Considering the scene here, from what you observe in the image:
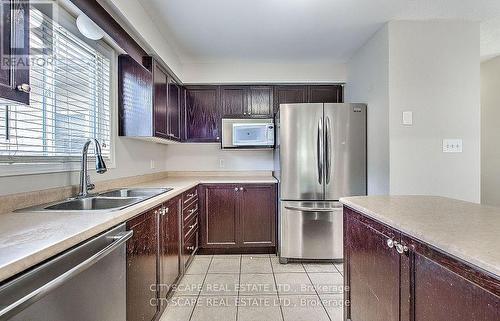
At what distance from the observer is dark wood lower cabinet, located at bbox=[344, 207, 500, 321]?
76 centimetres

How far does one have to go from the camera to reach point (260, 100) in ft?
12.2

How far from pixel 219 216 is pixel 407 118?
2.24 metres

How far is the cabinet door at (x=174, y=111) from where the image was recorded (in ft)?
10.1

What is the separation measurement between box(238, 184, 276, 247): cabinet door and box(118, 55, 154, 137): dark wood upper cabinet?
136 centimetres

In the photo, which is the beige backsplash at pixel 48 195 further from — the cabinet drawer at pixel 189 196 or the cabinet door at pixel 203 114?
the cabinet door at pixel 203 114

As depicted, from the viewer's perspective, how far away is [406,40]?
254 centimetres

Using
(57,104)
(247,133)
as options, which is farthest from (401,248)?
(247,133)

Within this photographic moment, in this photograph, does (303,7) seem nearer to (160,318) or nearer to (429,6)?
(429,6)

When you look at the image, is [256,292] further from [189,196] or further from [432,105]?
[432,105]

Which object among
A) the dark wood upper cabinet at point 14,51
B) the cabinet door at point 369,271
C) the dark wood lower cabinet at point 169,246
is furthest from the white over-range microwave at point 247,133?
the dark wood upper cabinet at point 14,51

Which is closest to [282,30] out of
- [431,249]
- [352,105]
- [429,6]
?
[352,105]

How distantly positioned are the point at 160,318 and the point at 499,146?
4357 millimetres

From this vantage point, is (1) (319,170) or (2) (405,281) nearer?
(2) (405,281)

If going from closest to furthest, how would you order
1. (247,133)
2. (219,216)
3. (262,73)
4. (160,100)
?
(160,100), (219,216), (247,133), (262,73)
